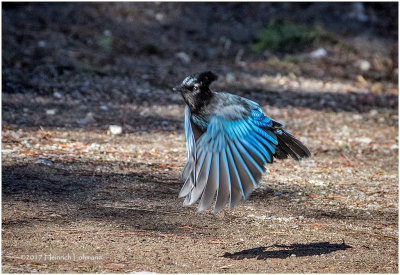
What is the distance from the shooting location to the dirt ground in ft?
10.6

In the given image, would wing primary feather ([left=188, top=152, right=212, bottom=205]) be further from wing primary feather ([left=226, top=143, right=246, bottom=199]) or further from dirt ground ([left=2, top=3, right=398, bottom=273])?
dirt ground ([left=2, top=3, right=398, bottom=273])

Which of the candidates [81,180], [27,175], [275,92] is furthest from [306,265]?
[275,92]

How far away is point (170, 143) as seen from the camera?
17.8ft

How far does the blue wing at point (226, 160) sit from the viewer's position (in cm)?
312

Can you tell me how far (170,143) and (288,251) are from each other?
7.73ft

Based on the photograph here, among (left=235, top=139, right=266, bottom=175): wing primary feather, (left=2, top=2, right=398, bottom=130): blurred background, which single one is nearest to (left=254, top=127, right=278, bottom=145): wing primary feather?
(left=235, top=139, right=266, bottom=175): wing primary feather

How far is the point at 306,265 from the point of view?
310 cm

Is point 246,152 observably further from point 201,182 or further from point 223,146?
point 201,182

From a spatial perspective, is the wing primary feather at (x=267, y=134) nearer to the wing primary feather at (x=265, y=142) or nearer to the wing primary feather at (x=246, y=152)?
the wing primary feather at (x=265, y=142)

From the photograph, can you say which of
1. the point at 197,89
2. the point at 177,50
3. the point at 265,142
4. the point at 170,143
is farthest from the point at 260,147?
the point at 177,50

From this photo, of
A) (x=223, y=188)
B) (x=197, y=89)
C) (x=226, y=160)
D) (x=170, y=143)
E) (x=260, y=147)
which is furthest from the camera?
(x=170, y=143)

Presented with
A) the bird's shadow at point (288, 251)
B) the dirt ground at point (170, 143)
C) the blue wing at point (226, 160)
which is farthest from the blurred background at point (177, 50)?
the bird's shadow at point (288, 251)

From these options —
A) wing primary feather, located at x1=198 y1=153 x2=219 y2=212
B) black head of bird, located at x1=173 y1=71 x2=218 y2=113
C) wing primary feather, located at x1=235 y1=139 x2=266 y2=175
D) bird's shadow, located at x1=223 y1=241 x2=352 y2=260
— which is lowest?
bird's shadow, located at x1=223 y1=241 x2=352 y2=260

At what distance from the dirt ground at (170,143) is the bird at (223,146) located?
37 cm
